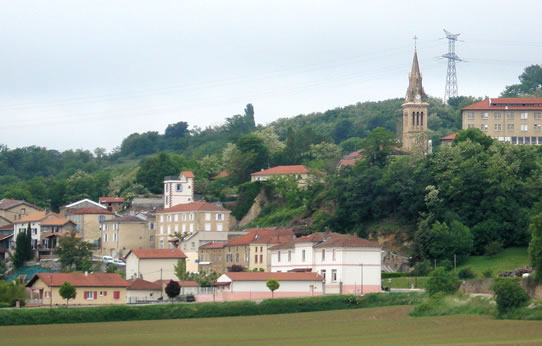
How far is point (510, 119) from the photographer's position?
5477 inches

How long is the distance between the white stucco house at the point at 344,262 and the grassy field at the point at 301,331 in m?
13.8

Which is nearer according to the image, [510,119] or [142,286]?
[142,286]

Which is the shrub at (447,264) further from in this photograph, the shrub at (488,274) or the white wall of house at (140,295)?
the white wall of house at (140,295)

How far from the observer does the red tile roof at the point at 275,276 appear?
92.4 metres

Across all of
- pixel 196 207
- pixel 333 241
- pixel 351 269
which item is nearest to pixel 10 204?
pixel 196 207

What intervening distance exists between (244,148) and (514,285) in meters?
79.7

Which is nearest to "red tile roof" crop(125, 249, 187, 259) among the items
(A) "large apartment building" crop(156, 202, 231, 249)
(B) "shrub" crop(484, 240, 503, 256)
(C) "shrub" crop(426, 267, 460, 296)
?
(A) "large apartment building" crop(156, 202, 231, 249)

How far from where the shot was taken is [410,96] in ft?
461

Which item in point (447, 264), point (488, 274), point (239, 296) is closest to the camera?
point (239, 296)

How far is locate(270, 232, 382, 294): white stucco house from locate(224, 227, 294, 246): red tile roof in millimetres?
7508

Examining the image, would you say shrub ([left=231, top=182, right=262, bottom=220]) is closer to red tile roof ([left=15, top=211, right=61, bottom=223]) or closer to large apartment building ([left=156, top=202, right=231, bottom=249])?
large apartment building ([left=156, top=202, right=231, bottom=249])

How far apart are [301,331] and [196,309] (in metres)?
16.5

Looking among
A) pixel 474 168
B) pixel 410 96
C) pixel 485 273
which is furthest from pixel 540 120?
pixel 485 273

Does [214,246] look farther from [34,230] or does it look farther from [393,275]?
[34,230]
